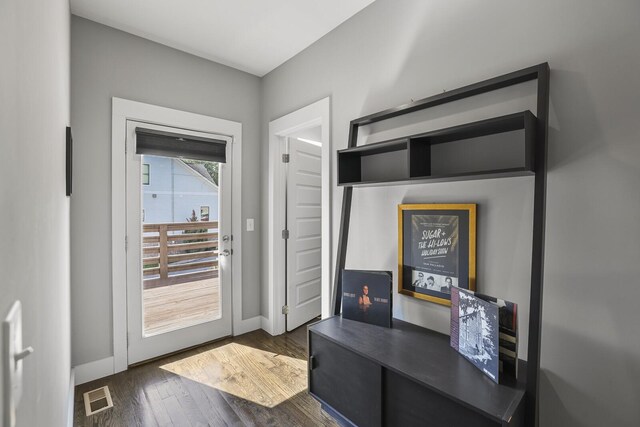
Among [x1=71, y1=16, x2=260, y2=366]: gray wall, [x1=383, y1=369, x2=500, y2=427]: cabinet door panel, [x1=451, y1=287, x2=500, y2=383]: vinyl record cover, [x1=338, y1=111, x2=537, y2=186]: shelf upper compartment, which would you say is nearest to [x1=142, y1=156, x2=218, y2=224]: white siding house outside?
[x1=71, y1=16, x2=260, y2=366]: gray wall

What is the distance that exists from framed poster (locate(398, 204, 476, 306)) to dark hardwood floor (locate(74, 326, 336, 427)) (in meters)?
1.07

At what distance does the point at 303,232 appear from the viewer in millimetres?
3412

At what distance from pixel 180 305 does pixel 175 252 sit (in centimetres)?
50

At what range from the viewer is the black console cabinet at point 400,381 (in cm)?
120

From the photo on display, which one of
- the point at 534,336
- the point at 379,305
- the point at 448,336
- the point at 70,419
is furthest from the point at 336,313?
the point at 70,419

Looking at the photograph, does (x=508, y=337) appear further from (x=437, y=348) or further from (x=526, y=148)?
(x=526, y=148)

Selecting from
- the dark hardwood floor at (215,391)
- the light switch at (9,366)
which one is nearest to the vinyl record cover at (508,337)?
the dark hardwood floor at (215,391)

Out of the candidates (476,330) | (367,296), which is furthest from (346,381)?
(476,330)

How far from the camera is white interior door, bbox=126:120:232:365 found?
2.61 meters

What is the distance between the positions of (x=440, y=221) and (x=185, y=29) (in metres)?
2.42

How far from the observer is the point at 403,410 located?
4.65ft

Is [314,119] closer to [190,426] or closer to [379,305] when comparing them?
[379,305]

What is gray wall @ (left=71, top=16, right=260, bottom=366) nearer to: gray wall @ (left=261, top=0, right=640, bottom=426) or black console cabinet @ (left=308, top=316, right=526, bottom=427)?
black console cabinet @ (left=308, top=316, right=526, bottom=427)

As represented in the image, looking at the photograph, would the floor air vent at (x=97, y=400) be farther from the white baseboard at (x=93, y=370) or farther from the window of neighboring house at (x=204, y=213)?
the window of neighboring house at (x=204, y=213)
